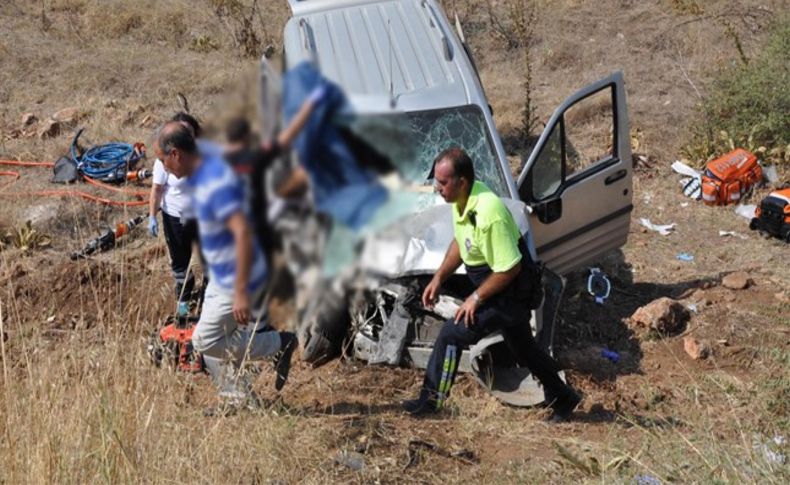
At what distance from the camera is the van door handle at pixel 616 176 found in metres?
6.16

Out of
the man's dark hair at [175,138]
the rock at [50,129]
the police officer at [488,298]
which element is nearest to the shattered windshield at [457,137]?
the police officer at [488,298]

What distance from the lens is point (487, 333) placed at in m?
4.75

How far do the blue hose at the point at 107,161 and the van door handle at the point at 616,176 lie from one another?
4645 mm

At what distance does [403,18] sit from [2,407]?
382cm

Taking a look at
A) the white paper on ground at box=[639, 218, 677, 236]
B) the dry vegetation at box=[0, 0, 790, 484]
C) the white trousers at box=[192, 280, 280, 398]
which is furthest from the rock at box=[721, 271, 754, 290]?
the white trousers at box=[192, 280, 280, 398]

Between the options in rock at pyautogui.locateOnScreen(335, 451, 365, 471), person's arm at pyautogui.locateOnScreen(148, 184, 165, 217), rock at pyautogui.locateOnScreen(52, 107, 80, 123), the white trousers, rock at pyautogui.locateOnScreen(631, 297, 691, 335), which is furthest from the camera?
Answer: rock at pyautogui.locateOnScreen(52, 107, 80, 123)

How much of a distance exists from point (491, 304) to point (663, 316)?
217 centimetres

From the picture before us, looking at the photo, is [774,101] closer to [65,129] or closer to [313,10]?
[313,10]

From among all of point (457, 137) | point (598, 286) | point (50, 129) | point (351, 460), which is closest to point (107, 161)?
point (50, 129)

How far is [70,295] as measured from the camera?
22.1 feet

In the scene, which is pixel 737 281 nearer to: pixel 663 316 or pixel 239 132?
pixel 663 316

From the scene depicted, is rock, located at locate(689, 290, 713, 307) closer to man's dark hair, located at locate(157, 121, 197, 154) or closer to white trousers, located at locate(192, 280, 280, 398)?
white trousers, located at locate(192, 280, 280, 398)

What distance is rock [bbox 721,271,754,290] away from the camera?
273 inches

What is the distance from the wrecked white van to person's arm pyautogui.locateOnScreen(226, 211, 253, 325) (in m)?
3.78
